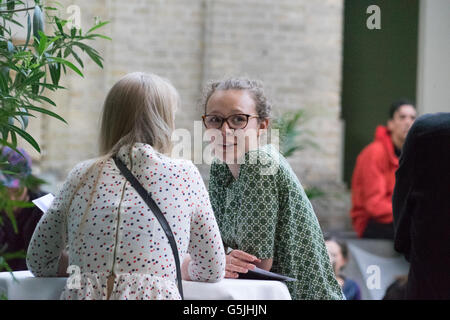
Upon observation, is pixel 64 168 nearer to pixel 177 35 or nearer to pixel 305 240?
pixel 177 35

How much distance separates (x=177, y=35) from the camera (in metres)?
7.36

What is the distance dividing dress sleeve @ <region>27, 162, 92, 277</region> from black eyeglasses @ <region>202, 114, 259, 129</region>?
492mm

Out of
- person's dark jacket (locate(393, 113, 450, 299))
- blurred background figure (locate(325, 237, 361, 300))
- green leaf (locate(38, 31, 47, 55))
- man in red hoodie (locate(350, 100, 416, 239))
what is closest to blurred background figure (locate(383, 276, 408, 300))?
blurred background figure (locate(325, 237, 361, 300))

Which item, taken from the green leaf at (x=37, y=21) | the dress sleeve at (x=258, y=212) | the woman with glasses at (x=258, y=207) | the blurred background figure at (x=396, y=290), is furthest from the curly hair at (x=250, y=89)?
the blurred background figure at (x=396, y=290)

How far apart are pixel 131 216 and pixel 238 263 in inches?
16.6

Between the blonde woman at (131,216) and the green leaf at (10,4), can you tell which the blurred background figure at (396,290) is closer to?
the blonde woman at (131,216)

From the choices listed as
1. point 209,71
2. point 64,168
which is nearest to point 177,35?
point 209,71

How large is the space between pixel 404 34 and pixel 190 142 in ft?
7.67

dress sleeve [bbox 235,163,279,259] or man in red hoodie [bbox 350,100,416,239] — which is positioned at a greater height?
dress sleeve [bbox 235,163,279,259]

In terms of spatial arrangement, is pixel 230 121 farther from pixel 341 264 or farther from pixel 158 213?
pixel 341 264

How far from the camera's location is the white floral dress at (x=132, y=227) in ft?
6.76

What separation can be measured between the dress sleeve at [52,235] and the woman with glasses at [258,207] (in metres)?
0.51

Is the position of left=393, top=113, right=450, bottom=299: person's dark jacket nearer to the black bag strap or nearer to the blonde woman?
the blonde woman

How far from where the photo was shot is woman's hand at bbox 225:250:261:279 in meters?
2.31
